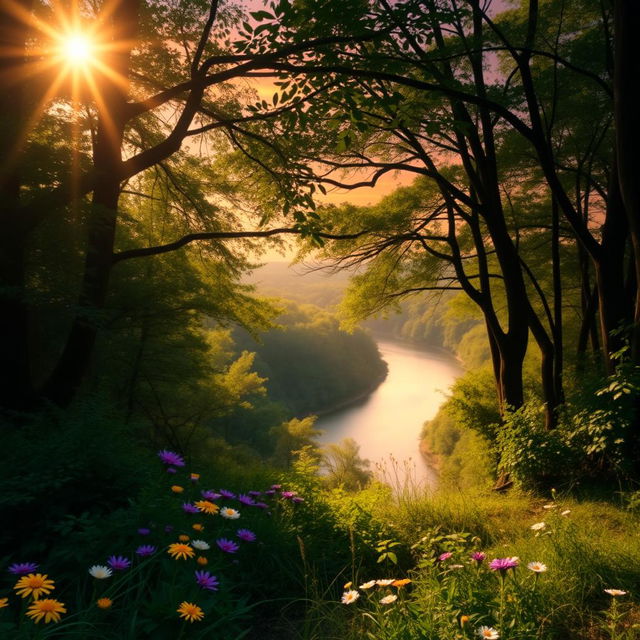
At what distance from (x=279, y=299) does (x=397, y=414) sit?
42443 mm

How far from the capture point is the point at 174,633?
1651mm

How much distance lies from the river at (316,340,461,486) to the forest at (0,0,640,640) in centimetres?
2300

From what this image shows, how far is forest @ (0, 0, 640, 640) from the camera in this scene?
2045 millimetres

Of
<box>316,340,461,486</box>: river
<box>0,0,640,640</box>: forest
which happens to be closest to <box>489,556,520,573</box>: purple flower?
<box>0,0,640,640</box>: forest

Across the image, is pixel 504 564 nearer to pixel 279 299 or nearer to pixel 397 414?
pixel 279 299

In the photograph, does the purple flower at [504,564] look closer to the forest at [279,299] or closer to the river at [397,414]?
the forest at [279,299]

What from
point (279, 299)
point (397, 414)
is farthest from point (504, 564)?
point (397, 414)

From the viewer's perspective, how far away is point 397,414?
50188 millimetres

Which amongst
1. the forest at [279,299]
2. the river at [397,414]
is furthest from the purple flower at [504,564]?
the river at [397,414]

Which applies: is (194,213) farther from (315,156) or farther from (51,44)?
(51,44)

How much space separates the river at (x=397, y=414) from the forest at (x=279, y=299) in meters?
23.0

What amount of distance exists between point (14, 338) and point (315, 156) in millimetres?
4677

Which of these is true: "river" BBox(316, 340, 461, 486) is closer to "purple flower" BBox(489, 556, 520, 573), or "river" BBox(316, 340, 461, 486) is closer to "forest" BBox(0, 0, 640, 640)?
"forest" BBox(0, 0, 640, 640)

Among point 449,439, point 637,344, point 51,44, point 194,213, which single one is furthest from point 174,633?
point 449,439
